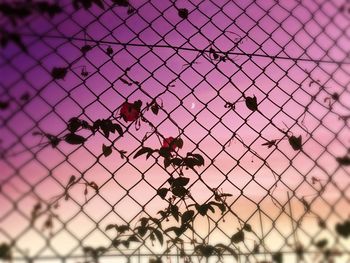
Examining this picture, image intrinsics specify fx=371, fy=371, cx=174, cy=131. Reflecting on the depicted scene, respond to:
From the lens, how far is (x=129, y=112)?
192 cm

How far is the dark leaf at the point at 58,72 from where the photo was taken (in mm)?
1701

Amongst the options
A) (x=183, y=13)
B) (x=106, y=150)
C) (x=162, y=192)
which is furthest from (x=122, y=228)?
(x=183, y=13)

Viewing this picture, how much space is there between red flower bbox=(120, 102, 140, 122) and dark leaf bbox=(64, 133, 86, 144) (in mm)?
257

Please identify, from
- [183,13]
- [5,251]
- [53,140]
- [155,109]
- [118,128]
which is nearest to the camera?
[5,251]

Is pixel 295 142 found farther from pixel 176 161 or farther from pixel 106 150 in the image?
pixel 106 150

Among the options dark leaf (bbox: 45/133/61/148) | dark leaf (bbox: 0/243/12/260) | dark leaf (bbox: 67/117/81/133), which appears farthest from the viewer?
dark leaf (bbox: 67/117/81/133)

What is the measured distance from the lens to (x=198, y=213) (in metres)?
1.93

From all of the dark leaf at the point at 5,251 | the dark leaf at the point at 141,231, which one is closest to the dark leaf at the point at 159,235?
the dark leaf at the point at 141,231

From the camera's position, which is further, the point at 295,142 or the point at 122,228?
the point at 295,142

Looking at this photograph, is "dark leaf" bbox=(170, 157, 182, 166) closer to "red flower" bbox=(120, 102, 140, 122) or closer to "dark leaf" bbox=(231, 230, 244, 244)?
"red flower" bbox=(120, 102, 140, 122)

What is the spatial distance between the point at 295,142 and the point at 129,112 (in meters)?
0.96

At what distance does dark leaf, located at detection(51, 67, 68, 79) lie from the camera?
1701 mm

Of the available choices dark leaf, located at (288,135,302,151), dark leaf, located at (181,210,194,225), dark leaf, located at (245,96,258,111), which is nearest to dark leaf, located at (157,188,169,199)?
dark leaf, located at (181,210,194,225)

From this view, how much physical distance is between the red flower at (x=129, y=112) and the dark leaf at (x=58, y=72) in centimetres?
→ 34
